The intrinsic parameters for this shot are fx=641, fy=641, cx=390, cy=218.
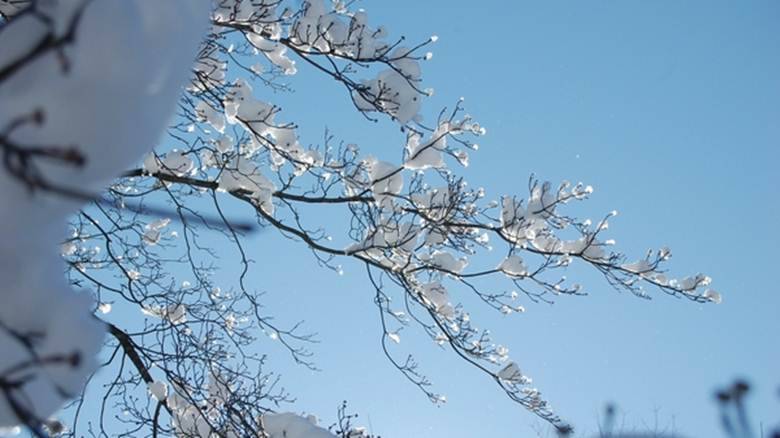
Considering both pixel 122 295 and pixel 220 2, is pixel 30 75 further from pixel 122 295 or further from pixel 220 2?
pixel 122 295

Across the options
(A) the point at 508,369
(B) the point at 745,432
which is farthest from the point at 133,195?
(B) the point at 745,432

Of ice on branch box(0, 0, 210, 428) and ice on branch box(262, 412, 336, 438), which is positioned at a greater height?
ice on branch box(262, 412, 336, 438)

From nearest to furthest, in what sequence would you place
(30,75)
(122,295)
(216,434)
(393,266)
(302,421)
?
1. (30,75)
2. (302,421)
3. (216,434)
4. (122,295)
5. (393,266)

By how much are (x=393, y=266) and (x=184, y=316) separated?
1526 mm

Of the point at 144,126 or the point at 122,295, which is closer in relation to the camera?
the point at 144,126

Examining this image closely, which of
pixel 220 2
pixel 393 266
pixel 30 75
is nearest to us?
pixel 30 75

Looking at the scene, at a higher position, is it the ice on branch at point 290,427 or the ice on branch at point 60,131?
the ice on branch at point 290,427

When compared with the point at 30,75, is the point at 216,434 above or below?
above

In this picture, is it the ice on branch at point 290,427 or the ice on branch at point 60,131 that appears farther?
the ice on branch at point 290,427

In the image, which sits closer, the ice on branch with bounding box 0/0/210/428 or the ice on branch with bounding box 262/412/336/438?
the ice on branch with bounding box 0/0/210/428

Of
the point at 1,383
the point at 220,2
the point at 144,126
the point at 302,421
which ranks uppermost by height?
the point at 220,2

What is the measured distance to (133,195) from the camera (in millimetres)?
4273

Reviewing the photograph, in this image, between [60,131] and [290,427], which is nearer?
[60,131]

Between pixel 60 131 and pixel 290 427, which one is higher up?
pixel 290 427
